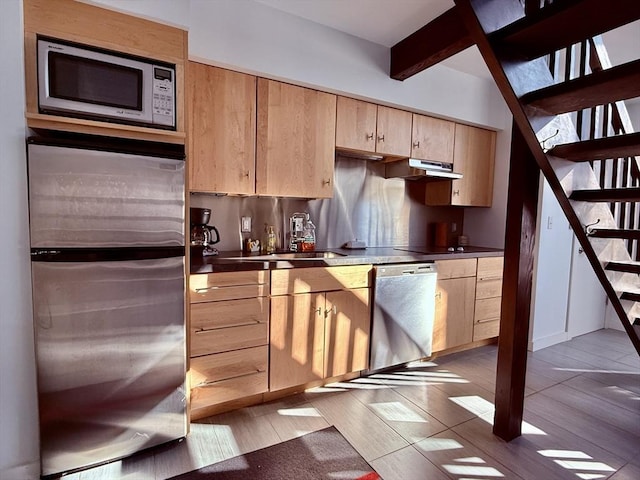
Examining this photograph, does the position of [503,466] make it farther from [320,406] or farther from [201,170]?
[201,170]

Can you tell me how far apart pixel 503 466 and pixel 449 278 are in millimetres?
1414

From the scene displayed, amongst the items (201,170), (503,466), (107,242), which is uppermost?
(201,170)

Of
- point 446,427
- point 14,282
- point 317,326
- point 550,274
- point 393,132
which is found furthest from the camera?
point 550,274

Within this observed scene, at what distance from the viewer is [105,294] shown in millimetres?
1499

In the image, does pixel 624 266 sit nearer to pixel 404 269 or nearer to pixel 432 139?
pixel 404 269

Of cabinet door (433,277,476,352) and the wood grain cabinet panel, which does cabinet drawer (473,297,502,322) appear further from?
the wood grain cabinet panel

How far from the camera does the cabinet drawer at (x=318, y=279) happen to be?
6.75ft

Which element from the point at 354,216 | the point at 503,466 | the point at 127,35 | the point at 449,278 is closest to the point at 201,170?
the point at 127,35

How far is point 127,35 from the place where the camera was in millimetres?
1502

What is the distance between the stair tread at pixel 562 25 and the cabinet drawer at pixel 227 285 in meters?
1.61

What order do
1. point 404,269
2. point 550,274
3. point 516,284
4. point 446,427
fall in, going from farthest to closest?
point 550,274 → point 404,269 → point 446,427 → point 516,284

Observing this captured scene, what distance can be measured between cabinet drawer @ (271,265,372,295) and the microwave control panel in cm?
100

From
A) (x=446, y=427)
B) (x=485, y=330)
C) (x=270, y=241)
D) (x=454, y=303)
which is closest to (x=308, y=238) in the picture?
(x=270, y=241)

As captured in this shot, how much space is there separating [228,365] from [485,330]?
2382 mm
